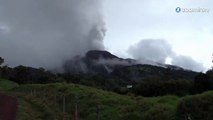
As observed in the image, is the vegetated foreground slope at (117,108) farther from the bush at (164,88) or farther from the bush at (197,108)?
the bush at (164,88)

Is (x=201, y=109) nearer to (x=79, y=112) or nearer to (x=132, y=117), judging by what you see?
(x=132, y=117)

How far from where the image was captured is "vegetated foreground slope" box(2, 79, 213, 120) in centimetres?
2410

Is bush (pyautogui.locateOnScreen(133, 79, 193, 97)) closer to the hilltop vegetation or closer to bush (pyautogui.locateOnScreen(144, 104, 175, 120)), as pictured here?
the hilltop vegetation

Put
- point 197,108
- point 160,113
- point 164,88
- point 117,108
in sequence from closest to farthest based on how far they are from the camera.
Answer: point 197,108 → point 160,113 → point 117,108 → point 164,88

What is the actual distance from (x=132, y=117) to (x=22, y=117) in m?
7.69

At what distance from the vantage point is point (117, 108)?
33.2 m

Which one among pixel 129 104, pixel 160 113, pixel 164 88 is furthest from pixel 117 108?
pixel 164 88

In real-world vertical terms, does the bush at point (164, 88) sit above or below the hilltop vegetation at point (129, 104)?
above

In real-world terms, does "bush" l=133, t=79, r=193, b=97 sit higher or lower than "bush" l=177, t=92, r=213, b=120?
higher

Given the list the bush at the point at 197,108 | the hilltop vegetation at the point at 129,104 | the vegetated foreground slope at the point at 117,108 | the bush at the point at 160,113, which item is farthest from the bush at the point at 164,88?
the bush at the point at 197,108

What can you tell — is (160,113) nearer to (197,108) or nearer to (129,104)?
(197,108)

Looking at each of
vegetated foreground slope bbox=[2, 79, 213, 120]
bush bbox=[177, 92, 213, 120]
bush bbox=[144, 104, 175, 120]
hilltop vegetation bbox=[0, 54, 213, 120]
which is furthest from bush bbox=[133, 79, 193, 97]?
bush bbox=[177, 92, 213, 120]

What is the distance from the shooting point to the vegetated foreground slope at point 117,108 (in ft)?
79.1

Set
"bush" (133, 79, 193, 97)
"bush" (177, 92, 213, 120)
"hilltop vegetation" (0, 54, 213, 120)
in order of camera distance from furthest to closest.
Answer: "bush" (133, 79, 193, 97) < "hilltop vegetation" (0, 54, 213, 120) < "bush" (177, 92, 213, 120)
